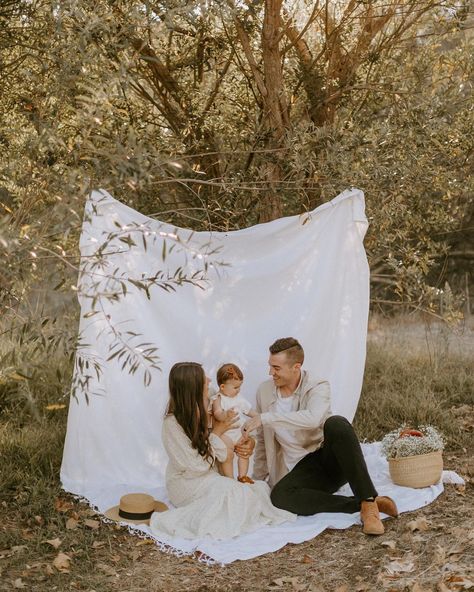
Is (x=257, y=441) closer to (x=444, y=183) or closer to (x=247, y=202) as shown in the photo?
(x=247, y=202)

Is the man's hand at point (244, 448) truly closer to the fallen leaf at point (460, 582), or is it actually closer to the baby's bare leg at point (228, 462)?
the baby's bare leg at point (228, 462)

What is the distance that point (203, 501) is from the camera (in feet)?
14.9

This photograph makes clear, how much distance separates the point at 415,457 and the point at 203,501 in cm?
132

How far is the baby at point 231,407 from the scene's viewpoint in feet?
15.9

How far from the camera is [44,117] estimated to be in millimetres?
4586

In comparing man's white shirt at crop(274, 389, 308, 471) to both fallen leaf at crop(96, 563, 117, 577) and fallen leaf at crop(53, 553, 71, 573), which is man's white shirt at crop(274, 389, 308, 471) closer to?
fallen leaf at crop(96, 563, 117, 577)

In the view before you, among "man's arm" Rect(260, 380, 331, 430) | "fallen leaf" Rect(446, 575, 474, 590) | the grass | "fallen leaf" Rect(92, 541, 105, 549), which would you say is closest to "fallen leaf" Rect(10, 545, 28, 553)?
the grass

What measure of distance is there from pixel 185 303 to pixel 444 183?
2.28 meters

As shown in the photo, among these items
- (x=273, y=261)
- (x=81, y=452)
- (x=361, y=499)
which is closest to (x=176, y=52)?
(x=273, y=261)

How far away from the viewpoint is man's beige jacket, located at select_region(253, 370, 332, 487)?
4.67 metres

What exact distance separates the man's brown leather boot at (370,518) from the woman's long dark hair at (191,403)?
913 mm

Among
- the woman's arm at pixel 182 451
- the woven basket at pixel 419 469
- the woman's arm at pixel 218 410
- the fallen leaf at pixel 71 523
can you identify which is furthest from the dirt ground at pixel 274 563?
the woman's arm at pixel 218 410

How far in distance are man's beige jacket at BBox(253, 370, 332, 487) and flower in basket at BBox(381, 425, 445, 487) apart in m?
0.48

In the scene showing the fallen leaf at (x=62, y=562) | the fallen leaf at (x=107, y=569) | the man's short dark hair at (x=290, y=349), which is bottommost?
the fallen leaf at (x=107, y=569)
